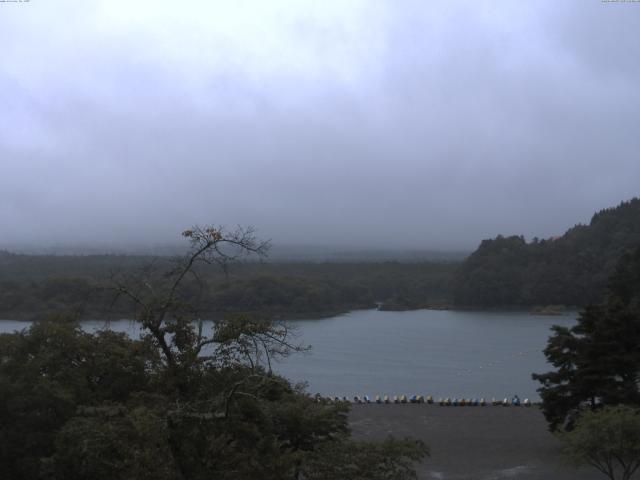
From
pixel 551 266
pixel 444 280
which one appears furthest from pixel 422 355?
pixel 444 280

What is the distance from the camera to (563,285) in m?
48.4

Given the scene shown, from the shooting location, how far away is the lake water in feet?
81.4

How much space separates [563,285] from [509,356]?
19207 mm

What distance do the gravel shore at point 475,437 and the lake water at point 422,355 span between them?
206 inches

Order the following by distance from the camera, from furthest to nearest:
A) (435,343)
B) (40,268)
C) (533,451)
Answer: (40,268) → (435,343) → (533,451)

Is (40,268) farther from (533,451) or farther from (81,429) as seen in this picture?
(81,429)

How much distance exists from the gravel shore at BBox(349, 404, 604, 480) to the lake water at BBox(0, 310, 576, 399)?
524 cm

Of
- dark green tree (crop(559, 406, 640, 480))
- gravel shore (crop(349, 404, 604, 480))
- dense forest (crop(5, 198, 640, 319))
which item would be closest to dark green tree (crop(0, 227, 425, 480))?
dark green tree (crop(559, 406, 640, 480))

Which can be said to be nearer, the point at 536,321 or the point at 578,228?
the point at 536,321

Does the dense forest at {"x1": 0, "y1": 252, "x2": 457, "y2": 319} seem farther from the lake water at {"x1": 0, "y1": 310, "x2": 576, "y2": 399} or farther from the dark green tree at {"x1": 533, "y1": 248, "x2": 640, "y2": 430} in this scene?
the dark green tree at {"x1": 533, "y1": 248, "x2": 640, "y2": 430}

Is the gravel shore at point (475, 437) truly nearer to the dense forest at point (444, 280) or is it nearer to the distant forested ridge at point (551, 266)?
the dense forest at point (444, 280)

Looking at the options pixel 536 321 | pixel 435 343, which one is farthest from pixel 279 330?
pixel 536 321

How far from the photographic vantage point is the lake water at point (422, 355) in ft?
81.4

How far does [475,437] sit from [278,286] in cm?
2950
